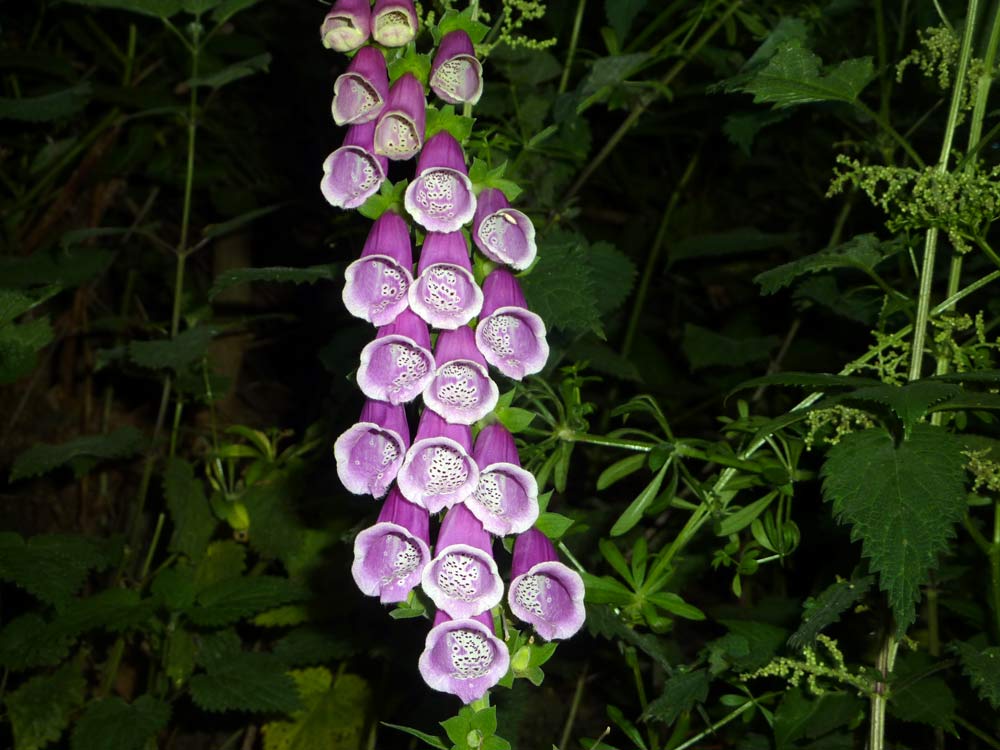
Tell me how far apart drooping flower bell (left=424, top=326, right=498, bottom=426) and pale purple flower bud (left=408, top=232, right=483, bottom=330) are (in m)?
0.03

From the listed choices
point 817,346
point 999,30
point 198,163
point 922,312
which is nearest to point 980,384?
point 922,312

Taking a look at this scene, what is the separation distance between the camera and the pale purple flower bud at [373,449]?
975 millimetres

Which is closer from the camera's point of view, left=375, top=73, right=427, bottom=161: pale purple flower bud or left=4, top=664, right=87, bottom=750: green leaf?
left=375, top=73, right=427, bottom=161: pale purple flower bud

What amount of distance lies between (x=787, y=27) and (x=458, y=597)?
41.0 inches

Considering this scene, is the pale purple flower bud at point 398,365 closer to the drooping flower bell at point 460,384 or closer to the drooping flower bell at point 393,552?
the drooping flower bell at point 460,384

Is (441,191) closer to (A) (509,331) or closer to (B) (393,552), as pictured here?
(A) (509,331)

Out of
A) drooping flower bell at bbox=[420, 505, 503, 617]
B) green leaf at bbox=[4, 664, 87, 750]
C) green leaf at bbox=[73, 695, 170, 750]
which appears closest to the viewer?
drooping flower bell at bbox=[420, 505, 503, 617]

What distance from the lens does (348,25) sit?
3.20ft

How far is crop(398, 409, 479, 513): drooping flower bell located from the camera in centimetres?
93

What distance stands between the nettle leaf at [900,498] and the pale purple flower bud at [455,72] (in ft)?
1.70

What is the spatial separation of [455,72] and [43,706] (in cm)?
143

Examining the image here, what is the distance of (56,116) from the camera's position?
6.40 ft

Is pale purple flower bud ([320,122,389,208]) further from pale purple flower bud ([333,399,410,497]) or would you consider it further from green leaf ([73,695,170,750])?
green leaf ([73,695,170,750])

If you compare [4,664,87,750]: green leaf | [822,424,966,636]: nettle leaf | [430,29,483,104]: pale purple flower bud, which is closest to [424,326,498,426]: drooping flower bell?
[430,29,483,104]: pale purple flower bud
